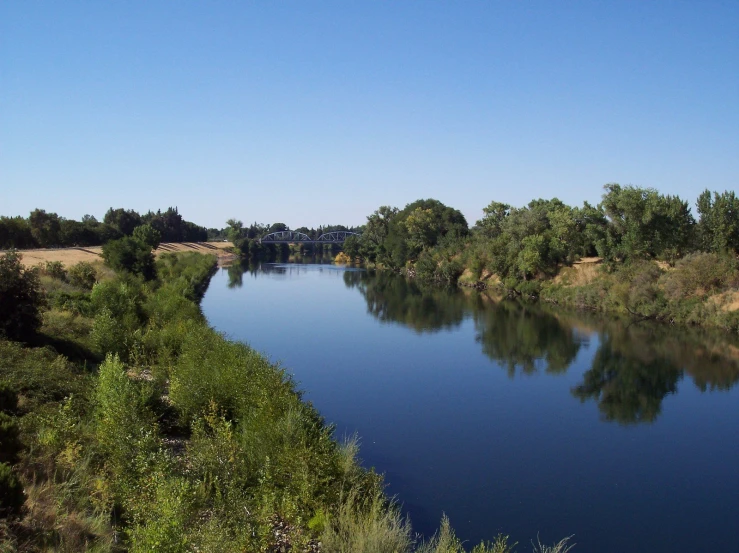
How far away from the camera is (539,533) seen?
456 inches

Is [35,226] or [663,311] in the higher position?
[35,226]

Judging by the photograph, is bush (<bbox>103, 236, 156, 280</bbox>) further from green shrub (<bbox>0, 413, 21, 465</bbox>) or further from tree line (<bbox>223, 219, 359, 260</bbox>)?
tree line (<bbox>223, 219, 359, 260</bbox>)

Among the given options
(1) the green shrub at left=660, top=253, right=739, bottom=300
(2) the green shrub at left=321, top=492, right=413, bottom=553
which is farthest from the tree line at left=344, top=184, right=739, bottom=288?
(2) the green shrub at left=321, top=492, right=413, bottom=553

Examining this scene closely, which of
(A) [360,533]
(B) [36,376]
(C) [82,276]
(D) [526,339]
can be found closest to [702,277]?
(D) [526,339]

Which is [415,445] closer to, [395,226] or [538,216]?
[538,216]

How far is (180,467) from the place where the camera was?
11062 mm

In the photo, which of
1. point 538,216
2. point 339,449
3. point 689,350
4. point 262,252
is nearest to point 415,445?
point 339,449

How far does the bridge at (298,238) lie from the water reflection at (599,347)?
98.7 meters

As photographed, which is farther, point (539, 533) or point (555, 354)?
point (555, 354)

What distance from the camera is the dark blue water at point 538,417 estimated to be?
12.4 m

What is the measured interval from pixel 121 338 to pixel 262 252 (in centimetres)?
11128

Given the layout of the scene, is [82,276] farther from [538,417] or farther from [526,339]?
[538,417]

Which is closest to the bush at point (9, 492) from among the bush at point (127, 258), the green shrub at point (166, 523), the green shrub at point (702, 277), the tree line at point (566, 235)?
the green shrub at point (166, 523)

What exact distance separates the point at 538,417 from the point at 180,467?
1213 centimetres
